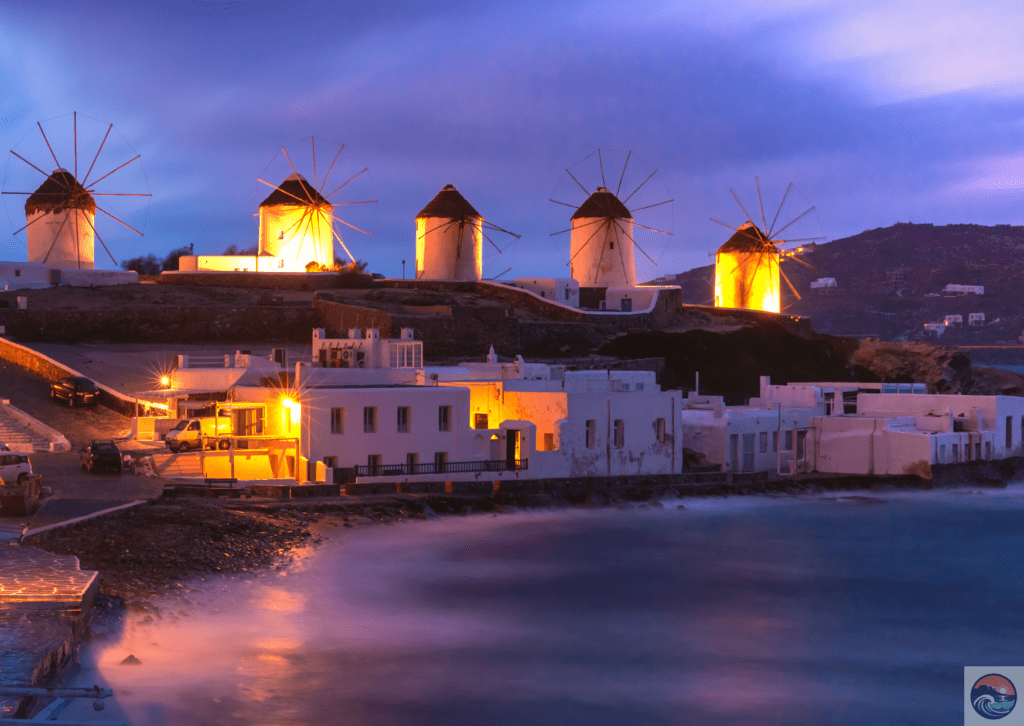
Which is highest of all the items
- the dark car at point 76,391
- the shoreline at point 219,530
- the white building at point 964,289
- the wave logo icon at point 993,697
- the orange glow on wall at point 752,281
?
the white building at point 964,289

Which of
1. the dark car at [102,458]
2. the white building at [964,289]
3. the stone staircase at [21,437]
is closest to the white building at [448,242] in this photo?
the stone staircase at [21,437]

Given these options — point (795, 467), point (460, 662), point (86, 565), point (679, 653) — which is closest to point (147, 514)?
point (86, 565)

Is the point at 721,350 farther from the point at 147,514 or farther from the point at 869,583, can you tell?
the point at 147,514

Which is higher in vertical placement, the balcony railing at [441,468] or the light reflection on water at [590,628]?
the balcony railing at [441,468]

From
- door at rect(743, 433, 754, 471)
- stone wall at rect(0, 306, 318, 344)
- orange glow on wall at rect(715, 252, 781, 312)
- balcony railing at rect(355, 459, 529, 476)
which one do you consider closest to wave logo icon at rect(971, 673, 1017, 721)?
balcony railing at rect(355, 459, 529, 476)

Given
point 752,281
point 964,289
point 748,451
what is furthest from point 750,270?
point 964,289

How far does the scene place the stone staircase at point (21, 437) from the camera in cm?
2856

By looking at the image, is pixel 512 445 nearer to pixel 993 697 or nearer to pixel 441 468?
pixel 441 468

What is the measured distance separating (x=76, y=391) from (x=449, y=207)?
30.3 metres

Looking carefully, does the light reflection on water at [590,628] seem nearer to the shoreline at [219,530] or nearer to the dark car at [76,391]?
the shoreline at [219,530]

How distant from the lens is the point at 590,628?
21516 mm

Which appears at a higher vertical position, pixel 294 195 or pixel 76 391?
pixel 294 195

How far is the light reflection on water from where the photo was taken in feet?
55.7

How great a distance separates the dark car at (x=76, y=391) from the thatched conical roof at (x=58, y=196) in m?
25.1
